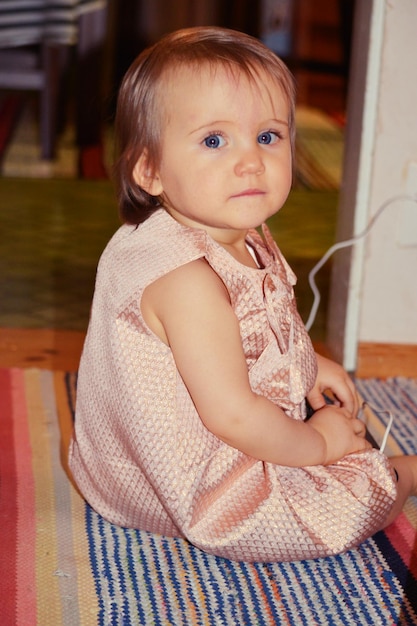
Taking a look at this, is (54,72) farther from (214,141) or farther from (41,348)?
(214,141)

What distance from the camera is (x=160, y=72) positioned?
946mm

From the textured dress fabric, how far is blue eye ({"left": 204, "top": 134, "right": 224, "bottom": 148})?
0.31ft

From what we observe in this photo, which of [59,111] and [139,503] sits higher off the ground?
[139,503]

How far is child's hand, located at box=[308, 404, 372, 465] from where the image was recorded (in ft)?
3.36

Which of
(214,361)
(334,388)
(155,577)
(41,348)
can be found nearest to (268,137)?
(214,361)

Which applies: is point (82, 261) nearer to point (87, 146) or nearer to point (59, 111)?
point (87, 146)

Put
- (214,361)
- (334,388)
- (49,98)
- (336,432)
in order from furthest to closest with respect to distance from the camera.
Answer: (49,98) → (334,388) → (336,432) → (214,361)

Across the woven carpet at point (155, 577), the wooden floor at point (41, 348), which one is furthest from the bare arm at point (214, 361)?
the wooden floor at point (41, 348)

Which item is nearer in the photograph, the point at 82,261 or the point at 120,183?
the point at 120,183

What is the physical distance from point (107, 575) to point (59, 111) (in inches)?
116

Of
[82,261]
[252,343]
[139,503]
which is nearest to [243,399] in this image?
[252,343]

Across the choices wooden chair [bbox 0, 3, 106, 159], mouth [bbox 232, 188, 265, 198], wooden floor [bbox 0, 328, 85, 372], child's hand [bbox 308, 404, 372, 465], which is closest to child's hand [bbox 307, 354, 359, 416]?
child's hand [bbox 308, 404, 372, 465]

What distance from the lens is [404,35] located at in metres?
1.41

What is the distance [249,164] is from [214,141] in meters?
0.04
